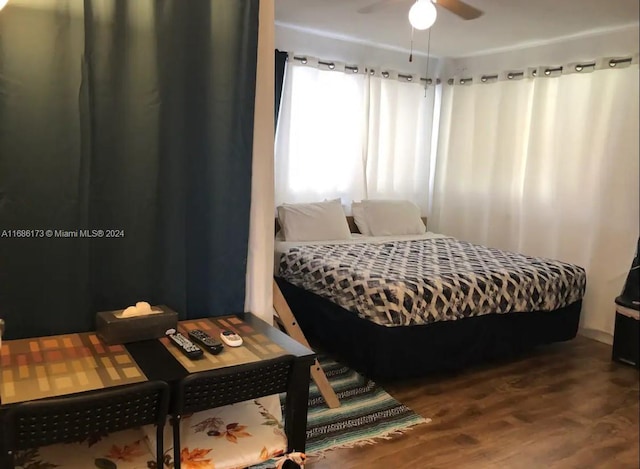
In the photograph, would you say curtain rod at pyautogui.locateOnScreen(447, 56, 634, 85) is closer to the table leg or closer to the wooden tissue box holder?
the table leg

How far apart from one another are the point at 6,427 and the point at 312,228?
Result: 307 cm

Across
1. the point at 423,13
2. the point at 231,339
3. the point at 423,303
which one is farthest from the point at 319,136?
the point at 231,339

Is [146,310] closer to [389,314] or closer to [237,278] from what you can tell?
[237,278]

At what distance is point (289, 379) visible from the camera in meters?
1.66

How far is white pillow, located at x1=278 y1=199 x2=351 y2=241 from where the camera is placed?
4.15 m

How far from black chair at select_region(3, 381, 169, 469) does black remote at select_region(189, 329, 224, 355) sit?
29cm

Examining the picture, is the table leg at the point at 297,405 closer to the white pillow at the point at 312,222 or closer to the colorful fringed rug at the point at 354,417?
the colorful fringed rug at the point at 354,417

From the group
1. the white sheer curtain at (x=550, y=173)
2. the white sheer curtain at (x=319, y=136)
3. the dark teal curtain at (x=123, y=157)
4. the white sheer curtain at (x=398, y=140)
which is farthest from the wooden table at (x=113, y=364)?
the white sheer curtain at (x=398, y=140)

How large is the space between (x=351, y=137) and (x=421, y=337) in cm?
225

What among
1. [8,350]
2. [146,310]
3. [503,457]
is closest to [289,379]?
[146,310]

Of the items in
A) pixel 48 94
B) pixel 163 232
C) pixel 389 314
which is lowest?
pixel 389 314

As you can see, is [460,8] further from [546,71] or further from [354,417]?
[354,417]

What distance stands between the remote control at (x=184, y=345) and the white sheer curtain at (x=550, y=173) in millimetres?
2641

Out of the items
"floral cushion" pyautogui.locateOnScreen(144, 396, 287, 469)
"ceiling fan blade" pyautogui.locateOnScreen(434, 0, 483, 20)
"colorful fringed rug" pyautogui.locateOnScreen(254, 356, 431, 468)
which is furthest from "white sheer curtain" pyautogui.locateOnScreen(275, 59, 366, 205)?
"floral cushion" pyautogui.locateOnScreen(144, 396, 287, 469)
